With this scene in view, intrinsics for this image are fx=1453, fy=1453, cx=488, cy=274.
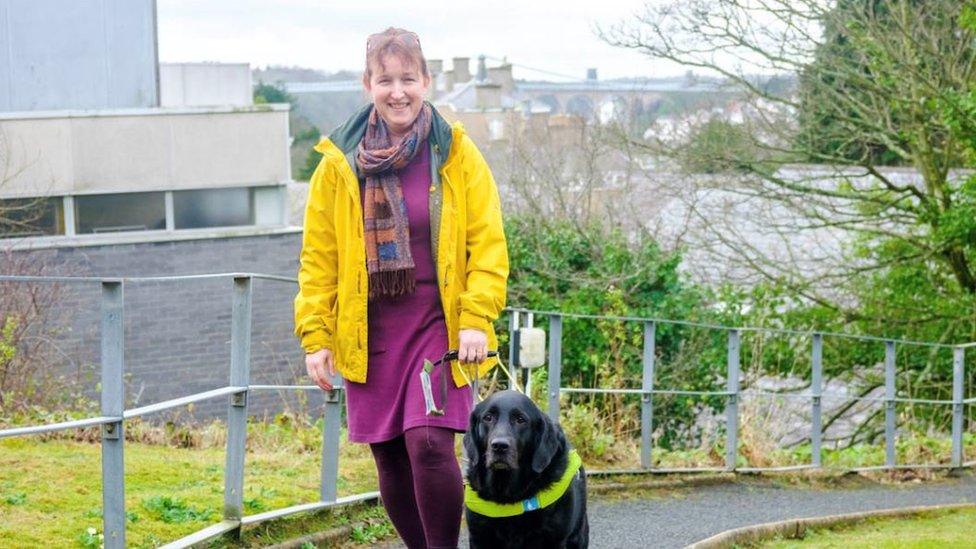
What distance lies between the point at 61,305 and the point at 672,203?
16.8 meters

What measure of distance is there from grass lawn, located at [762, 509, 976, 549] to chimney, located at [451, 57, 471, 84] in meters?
56.4

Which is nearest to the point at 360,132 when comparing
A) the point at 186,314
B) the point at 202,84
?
the point at 186,314

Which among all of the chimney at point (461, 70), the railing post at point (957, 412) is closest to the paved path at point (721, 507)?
the railing post at point (957, 412)

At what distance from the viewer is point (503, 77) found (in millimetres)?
56875

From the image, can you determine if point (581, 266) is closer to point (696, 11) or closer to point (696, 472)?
point (696, 11)

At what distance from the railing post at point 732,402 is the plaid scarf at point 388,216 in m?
6.08

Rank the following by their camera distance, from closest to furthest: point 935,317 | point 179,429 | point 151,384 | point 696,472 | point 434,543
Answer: point 434,543
point 179,429
point 696,472
point 151,384
point 935,317

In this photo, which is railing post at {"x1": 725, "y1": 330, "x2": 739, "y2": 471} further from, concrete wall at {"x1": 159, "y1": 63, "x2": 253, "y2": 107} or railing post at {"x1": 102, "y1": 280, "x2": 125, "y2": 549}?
concrete wall at {"x1": 159, "y1": 63, "x2": 253, "y2": 107}

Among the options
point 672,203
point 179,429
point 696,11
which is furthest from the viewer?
point 672,203

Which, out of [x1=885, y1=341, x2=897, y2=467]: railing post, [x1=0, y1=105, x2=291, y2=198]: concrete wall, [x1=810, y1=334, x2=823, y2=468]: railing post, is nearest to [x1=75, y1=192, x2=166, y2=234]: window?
[x1=0, y1=105, x2=291, y2=198]: concrete wall

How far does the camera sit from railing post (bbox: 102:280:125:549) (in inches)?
184

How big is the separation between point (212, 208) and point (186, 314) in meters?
4.13

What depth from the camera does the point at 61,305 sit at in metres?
10.4

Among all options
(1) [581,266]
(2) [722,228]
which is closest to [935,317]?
(2) [722,228]
